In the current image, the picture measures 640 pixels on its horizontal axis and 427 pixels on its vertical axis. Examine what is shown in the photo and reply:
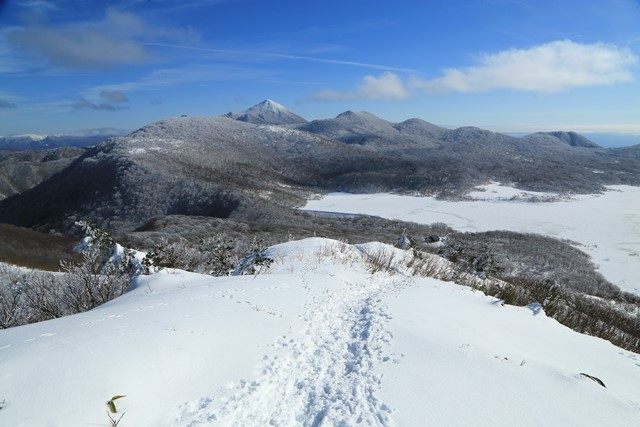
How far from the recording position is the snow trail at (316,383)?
468 cm

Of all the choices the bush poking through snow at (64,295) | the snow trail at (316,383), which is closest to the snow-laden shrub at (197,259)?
the bush poking through snow at (64,295)

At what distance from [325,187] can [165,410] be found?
5492 inches

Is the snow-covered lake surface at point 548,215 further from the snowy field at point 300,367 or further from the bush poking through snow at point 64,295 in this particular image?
the bush poking through snow at point 64,295

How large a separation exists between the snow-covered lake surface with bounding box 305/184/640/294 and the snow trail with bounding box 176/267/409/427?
5731cm

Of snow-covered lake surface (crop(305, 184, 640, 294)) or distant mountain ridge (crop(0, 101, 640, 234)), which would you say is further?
distant mountain ridge (crop(0, 101, 640, 234))

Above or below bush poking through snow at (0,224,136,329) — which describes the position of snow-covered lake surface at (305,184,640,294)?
below

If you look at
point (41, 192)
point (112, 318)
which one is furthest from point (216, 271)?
point (41, 192)

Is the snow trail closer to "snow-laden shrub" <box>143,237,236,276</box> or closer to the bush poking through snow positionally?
the bush poking through snow

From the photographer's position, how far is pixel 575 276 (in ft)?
167

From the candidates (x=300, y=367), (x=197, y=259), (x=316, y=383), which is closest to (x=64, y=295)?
(x=197, y=259)

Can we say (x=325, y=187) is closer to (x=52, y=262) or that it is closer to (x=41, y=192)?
(x=41, y=192)

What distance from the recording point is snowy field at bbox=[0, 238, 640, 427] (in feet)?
14.8

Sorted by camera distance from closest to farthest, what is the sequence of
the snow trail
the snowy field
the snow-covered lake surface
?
the snowy field < the snow trail < the snow-covered lake surface

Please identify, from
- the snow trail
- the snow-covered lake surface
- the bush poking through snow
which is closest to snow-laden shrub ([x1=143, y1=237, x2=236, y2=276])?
the bush poking through snow
